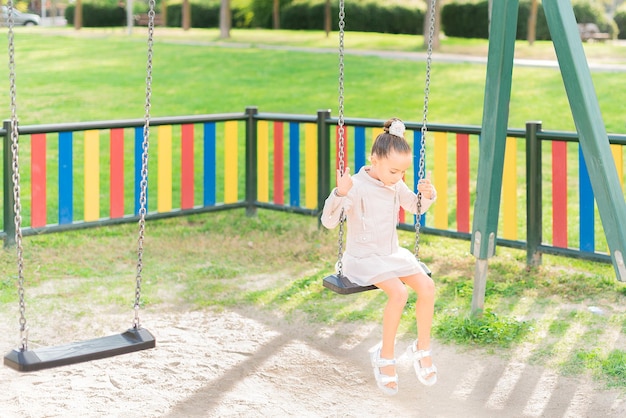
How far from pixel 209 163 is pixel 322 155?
1100mm

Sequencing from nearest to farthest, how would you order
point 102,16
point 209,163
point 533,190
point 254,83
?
point 533,190 < point 209,163 < point 254,83 < point 102,16

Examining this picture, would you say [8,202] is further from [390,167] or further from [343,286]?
[390,167]

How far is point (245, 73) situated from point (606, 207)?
15.7 metres

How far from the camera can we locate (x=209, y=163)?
9109 mm

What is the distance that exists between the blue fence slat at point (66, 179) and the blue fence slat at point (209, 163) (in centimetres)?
136

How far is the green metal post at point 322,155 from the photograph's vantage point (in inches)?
346

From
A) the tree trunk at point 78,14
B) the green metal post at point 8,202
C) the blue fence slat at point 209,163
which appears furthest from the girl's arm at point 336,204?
the tree trunk at point 78,14

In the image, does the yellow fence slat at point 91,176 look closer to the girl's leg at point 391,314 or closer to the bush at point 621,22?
the girl's leg at point 391,314

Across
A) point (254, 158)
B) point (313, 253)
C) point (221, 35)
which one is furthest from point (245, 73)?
point (313, 253)

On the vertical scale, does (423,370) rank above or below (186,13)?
below

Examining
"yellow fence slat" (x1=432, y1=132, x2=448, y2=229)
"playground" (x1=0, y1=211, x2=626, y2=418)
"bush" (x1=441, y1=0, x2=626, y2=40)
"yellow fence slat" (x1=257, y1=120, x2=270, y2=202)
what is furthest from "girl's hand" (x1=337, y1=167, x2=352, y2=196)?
"bush" (x1=441, y1=0, x2=626, y2=40)

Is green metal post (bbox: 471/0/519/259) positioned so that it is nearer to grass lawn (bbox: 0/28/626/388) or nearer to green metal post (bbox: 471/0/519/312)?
green metal post (bbox: 471/0/519/312)

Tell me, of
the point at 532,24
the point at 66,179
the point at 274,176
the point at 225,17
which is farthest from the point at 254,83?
the point at 66,179

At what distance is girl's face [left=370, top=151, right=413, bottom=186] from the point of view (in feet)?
15.3
